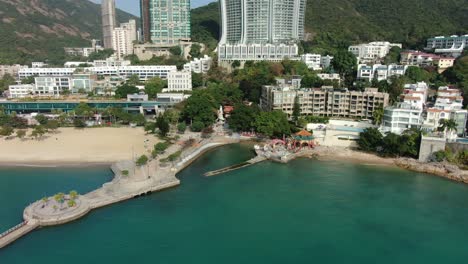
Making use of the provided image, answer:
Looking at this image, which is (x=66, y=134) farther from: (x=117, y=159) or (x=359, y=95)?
(x=359, y=95)

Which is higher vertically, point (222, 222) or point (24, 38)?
point (24, 38)

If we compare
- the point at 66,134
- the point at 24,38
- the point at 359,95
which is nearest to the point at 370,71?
the point at 359,95

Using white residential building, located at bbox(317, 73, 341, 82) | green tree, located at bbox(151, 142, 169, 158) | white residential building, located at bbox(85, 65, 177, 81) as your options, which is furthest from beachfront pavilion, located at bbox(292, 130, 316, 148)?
white residential building, located at bbox(85, 65, 177, 81)

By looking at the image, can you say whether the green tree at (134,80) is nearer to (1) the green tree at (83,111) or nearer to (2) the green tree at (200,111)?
(1) the green tree at (83,111)

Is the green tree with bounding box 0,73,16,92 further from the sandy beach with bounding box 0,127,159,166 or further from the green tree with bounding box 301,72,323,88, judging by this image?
Result: the green tree with bounding box 301,72,323,88

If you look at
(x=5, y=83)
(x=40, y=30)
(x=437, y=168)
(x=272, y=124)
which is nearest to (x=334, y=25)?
(x=272, y=124)

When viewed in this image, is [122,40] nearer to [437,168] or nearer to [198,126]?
[198,126]

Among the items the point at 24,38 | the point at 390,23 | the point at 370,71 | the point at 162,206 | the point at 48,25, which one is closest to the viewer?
the point at 162,206
